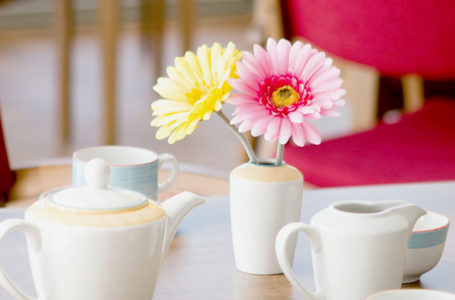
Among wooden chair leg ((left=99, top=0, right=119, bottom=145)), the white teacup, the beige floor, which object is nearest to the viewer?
the white teacup

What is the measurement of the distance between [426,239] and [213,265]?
21 cm

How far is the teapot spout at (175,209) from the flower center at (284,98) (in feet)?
0.37

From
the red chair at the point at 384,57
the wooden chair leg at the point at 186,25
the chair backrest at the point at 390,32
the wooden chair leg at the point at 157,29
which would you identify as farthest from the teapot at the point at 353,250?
the wooden chair leg at the point at 157,29

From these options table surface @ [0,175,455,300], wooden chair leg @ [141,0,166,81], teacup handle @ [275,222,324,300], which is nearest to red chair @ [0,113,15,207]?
table surface @ [0,175,455,300]

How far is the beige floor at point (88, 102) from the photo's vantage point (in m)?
3.40

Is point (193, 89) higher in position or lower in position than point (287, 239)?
higher

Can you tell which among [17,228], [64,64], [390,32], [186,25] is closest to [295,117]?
[17,228]

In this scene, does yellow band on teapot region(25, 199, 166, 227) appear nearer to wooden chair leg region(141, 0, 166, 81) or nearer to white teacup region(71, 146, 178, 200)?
white teacup region(71, 146, 178, 200)

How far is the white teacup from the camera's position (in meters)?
0.84

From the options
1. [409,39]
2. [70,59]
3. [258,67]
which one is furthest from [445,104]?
[70,59]

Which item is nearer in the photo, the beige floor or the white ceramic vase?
A: the white ceramic vase

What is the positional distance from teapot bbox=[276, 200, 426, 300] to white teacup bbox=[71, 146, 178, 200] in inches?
9.5

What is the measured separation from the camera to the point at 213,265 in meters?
0.80

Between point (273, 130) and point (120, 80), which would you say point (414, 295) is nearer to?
point (273, 130)
